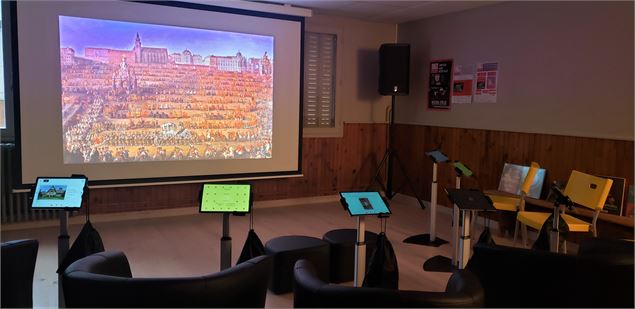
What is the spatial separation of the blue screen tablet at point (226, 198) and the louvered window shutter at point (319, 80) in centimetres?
364

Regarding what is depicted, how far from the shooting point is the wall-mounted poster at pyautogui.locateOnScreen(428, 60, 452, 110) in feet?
19.9

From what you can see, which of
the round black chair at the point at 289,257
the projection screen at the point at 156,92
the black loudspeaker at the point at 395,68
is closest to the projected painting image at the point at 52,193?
the round black chair at the point at 289,257

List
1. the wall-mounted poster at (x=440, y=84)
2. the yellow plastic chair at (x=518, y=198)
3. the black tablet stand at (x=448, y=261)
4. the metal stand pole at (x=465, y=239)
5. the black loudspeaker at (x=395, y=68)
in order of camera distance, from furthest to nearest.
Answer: the black loudspeaker at (x=395, y=68) < the wall-mounted poster at (x=440, y=84) < the yellow plastic chair at (x=518, y=198) < the black tablet stand at (x=448, y=261) < the metal stand pole at (x=465, y=239)

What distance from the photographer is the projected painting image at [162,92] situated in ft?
15.8

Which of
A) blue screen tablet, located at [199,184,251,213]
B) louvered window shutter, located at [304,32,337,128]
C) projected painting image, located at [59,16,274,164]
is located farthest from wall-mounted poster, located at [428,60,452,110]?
blue screen tablet, located at [199,184,251,213]

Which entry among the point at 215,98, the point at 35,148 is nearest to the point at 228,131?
the point at 215,98

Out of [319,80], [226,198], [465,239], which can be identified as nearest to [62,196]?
[226,198]

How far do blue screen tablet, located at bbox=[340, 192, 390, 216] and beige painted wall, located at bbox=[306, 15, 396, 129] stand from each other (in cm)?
380

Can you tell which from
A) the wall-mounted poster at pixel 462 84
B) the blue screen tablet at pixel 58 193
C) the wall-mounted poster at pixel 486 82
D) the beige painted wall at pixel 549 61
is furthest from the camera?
the wall-mounted poster at pixel 462 84

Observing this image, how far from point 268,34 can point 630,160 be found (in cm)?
384

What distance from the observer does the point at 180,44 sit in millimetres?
5246

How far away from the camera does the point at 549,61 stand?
16.1 ft

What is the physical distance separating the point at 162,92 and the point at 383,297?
3.99 meters

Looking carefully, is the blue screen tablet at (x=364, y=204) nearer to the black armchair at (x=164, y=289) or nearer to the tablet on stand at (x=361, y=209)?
the tablet on stand at (x=361, y=209)
